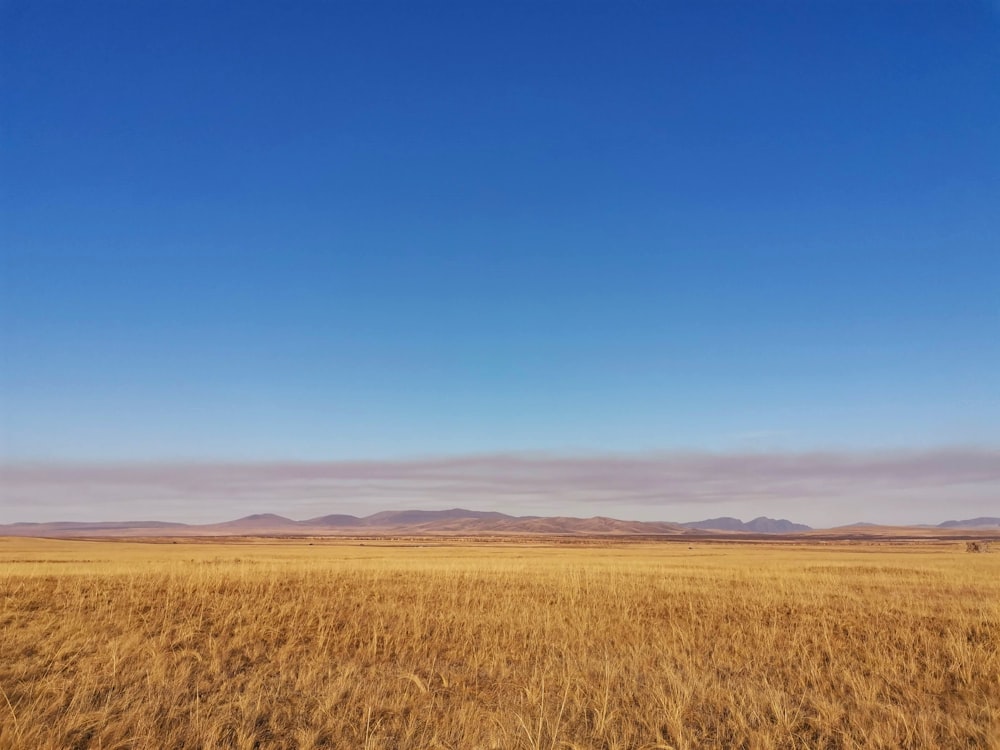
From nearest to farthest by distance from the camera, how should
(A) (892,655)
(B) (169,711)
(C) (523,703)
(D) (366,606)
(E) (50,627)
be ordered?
(B) (169,711), (C) (523,703), (A) (892,655), (E) (50,627), (D) (366,606)

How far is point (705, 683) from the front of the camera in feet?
30.9

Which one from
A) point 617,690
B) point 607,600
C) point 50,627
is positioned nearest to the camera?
point 617,690

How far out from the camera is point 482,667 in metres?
11.0

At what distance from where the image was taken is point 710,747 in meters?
6.94

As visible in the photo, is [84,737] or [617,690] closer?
[84,737]

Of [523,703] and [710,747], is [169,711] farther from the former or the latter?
[710,747]

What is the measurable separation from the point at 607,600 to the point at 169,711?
12.2m

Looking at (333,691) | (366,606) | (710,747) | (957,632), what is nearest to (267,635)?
(366,606)

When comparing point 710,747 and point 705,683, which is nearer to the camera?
point 710,747

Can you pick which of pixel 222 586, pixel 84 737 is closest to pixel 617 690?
pixel 84 737

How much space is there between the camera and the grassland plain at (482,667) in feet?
23.9

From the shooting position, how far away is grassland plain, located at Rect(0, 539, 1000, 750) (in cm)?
727

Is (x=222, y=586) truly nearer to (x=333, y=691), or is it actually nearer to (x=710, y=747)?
(x=333, y=691)

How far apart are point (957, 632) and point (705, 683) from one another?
745cm
